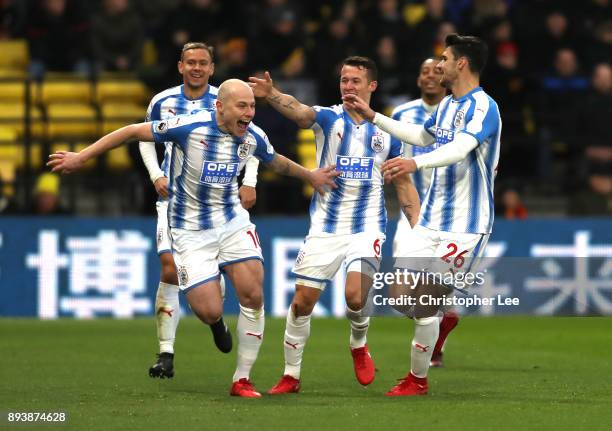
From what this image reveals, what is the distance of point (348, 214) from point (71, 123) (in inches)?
340

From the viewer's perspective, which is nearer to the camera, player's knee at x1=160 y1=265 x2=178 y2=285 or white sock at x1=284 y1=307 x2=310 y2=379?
white sock at x1=284 y1=307 x2=310 y2=379

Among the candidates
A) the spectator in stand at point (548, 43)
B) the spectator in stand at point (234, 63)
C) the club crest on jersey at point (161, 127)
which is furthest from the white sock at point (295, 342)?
the spectator in stand at point (548, 43)

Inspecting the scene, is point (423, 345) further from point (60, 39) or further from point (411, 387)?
point (60, 39)

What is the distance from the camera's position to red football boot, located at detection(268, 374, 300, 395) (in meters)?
9.57

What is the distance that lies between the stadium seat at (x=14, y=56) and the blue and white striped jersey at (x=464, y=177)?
10.7m

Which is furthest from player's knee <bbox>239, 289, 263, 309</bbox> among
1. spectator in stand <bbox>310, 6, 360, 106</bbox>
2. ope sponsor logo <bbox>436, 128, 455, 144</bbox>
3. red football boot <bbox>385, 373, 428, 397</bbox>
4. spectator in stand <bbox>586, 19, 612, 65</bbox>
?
spectator in stand <bbox>586, 19, 612, 65</bbox>

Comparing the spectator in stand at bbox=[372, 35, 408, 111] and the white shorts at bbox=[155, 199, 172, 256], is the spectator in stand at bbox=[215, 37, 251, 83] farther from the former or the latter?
the white shorts at bbox=[155, 199, 172, 256]

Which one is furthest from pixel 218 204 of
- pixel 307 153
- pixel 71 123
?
pixel 71 123

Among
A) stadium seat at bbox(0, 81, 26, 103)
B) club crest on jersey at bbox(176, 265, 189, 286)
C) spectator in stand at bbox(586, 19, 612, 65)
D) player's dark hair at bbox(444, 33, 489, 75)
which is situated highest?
spectator in stand at bbox(586, 19, 612, 65)

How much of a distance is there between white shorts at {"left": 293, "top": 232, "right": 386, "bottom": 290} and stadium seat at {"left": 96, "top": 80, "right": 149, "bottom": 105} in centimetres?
890

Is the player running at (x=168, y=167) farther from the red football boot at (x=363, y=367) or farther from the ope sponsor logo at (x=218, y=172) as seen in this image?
the red football boot at (x=363, y=367)

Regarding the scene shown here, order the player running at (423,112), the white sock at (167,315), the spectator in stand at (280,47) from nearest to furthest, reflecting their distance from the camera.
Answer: the white sock at (167,315) < the player running at (423,112) < the spectator in stand at (280,47)

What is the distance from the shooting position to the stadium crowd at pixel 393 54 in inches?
690

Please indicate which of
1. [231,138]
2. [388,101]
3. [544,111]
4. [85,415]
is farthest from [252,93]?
[544,111]
